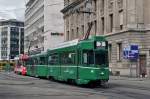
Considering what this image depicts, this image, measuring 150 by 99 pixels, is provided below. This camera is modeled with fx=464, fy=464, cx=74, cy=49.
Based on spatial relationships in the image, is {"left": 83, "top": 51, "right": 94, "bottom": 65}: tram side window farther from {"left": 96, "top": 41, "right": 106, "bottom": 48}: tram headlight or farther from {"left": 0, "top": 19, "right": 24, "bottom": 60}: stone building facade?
{"left": 0, "top": 19, "right": 24, "bottom": 60}: stone building facade

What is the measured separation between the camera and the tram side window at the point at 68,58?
3312 centimetres

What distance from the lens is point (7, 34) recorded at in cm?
18000

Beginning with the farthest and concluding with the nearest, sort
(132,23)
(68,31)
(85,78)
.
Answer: (68,31)
(132,23)
(85,78)

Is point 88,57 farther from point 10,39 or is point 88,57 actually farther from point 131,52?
point 10,39

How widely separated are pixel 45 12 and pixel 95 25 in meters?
51.1

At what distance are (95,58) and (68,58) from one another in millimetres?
4502

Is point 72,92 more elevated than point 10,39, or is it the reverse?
point 10,39

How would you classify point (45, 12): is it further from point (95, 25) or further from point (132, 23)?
point (132, 23)

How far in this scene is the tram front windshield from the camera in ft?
100

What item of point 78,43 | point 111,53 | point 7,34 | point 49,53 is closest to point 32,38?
point 7,34

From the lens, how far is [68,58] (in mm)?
34656

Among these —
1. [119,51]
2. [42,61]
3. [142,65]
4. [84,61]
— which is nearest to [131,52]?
[142,65]

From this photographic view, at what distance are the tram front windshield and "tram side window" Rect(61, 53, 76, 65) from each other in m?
2.19

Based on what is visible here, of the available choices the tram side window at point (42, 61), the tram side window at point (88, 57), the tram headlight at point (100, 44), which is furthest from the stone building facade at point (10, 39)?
the tram headlight at point (100, 44)
